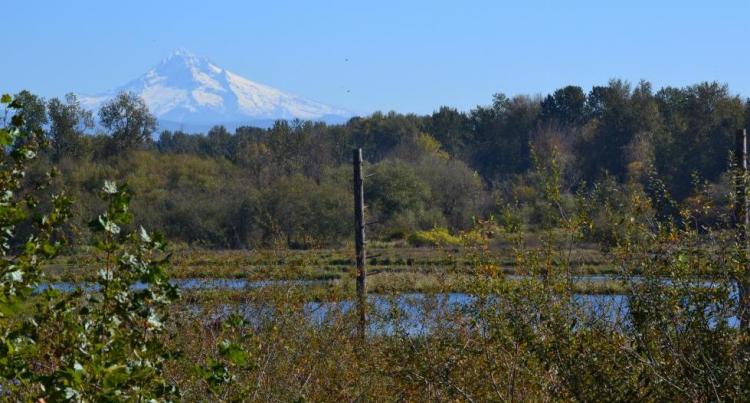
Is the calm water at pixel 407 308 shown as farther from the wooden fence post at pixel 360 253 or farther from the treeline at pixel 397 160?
the treeline at pixel 397 160

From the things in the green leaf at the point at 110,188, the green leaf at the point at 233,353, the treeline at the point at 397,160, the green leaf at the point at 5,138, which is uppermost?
the green leaf at the point at 5,138

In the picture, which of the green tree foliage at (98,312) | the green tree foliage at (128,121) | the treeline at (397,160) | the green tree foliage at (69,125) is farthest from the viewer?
the green tree foliage at (128,121)

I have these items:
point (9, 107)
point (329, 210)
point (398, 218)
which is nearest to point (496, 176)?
point (398, 218)

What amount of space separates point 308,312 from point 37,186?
8.81m

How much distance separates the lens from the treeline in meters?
52.4

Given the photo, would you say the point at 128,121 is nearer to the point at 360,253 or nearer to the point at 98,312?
the point at 360,253

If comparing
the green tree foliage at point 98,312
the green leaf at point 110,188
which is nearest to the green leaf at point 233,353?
the green tree foliage at point 98,312

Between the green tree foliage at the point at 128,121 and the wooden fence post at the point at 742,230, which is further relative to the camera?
the green tree foliage at the point at 128,121

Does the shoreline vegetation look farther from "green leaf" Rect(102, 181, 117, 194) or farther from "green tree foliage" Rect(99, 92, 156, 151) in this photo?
"green tree foliage" Rect(99, 92, 156, 151)

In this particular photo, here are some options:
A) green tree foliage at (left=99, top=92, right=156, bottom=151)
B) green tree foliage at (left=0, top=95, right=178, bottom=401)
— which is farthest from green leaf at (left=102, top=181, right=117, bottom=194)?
green tree foliage at (left=99, top=92, right=156, bottom=151)

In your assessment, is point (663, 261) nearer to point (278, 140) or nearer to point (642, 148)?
point (642, 148)

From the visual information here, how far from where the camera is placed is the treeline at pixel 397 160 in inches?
2063

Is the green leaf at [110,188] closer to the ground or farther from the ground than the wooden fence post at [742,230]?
farther from the ground

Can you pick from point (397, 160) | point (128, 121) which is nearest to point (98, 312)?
point (397, 160)
